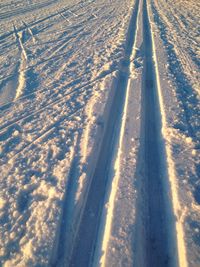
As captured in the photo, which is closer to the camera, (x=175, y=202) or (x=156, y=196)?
(x=175, y=202)

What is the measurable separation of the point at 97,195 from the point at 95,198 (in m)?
0.05

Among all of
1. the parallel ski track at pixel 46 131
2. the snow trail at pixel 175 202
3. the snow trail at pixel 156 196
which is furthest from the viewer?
the parallel ski track at pixel 46 131

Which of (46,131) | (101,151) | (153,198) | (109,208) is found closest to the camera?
(109,208)

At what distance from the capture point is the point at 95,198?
143 inches

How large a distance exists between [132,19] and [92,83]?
4989 millimetres

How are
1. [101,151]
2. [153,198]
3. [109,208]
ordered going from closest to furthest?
[109,208] < [153,198] < [101,151]

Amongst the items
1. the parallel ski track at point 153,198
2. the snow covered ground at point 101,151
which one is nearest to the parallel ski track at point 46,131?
the snow covered ground at point 101,151

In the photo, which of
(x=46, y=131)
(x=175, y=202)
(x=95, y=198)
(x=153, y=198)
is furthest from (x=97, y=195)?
(x=46, y=131)

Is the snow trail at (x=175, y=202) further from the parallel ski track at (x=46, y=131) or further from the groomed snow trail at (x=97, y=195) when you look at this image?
the parallel ski track at (x=46, y=131)

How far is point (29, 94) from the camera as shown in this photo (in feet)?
18.9

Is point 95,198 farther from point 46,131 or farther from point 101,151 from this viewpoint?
point 46,131

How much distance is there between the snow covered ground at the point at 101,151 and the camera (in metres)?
3.11

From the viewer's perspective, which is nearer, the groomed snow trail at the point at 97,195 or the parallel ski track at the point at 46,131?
the groomed snow trail at the point at 97,195

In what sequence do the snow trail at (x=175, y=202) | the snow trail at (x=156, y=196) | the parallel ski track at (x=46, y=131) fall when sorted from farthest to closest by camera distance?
the parallel ski track at (x=46, y=131)
the snow trail at (x=156, y=196)
the snow trail at (x=175, y=202)
